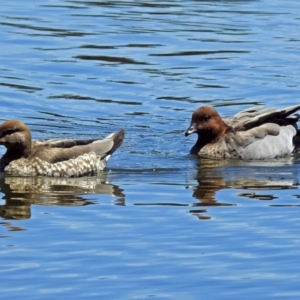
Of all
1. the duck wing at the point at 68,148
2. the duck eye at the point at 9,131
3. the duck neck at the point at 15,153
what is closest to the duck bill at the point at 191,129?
the duck wing at the point at 68,148

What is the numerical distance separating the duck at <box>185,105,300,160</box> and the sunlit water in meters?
0.40

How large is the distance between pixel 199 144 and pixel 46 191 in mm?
3649

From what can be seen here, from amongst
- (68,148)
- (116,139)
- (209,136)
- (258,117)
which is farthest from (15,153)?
(258,117)

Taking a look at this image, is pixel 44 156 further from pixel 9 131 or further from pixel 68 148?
pixel 9 131

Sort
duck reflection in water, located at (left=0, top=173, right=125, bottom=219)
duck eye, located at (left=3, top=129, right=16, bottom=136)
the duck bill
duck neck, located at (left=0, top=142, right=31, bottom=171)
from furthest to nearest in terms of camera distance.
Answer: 1. the duck bill
2. duck neck, located at (left=0, top=142, right=31, bottom=171)
3. duck eye, located at (left=3, top=129, right=16, bottom=136)
4. duck reflection in water, located at (left=0, top=173, right=125, bottom=219)

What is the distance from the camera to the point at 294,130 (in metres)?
19.2

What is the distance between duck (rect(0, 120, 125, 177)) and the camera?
1678cm

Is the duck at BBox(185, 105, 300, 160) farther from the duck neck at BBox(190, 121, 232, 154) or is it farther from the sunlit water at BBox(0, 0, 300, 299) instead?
the sunlit water at BBox(0, 0, 300, 299)

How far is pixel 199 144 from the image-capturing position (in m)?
18.8

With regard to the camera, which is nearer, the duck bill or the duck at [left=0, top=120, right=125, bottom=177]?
the duck at [left=0, top=120, right=125, bottom=177]

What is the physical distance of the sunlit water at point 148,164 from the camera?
11625 mm

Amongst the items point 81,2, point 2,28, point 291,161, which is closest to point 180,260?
point 291,161

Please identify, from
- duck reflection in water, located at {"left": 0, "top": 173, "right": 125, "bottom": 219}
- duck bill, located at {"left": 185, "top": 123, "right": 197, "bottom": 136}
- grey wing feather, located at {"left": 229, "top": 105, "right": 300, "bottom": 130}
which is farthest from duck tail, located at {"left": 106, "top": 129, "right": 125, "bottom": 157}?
grey wing feather, located at {"left": 229, "top": 105, "right": 300, "bottom": 130}

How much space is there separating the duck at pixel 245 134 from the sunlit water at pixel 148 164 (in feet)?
1.33
